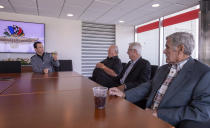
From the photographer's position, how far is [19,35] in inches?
181

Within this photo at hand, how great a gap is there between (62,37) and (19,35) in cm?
134

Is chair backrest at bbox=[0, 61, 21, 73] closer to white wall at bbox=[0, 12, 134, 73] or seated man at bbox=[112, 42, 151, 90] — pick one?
white wall at bbox=[0, 12, 134, 73]

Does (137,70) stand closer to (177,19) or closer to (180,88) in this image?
(180,88)

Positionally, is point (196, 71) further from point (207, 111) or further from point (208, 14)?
point (208, 14)

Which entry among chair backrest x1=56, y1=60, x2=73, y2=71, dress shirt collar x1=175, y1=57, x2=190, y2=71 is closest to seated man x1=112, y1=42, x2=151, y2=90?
dress shirt collar x1=175, y1=57, x2=190, y2=71

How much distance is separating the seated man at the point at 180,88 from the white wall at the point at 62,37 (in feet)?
13.8

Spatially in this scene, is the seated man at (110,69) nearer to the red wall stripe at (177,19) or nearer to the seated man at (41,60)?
the seated man at (41,60)

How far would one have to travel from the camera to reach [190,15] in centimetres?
392

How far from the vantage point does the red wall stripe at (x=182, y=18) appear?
149 inches

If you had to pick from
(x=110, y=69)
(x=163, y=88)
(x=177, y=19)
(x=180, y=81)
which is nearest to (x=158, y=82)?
(x=163, y=88)

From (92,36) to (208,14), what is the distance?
3690 millimetres

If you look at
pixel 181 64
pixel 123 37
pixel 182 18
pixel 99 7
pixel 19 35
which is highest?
pixel 99 7

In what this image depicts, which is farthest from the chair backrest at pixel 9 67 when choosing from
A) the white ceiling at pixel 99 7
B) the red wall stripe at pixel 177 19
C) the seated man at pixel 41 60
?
the red wall stripe at pixel 177 19

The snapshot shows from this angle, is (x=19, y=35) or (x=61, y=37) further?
(x=61, y=37)
